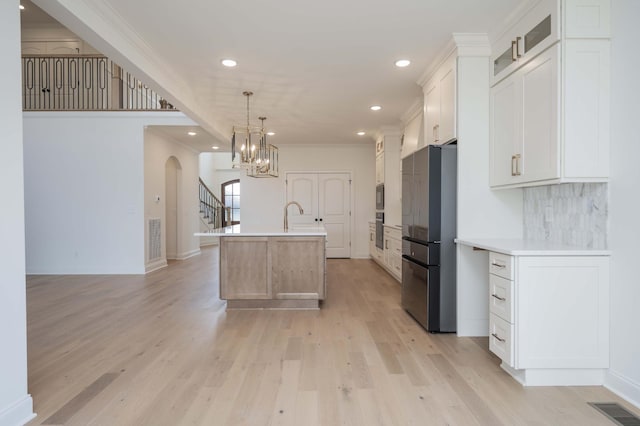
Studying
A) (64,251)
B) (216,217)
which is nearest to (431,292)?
(64,251)

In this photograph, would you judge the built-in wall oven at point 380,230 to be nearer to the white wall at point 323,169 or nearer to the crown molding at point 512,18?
the white wall at point 323,169

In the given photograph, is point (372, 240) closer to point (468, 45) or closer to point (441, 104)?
point (441, 104)

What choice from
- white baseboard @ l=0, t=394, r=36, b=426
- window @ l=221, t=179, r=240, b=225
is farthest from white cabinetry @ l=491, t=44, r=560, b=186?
window @ l=221, t=179, r=240, b=225

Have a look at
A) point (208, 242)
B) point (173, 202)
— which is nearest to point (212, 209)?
point (208, 242)

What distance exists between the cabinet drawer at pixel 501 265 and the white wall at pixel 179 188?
5656 mm

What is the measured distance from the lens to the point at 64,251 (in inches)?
Answer: 250

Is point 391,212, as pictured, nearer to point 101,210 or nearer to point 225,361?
point 225,361

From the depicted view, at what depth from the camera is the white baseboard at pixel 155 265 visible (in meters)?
6.51

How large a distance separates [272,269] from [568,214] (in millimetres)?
2870

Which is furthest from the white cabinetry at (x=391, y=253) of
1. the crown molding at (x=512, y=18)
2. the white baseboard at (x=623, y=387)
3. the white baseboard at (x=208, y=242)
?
the white baseboard at (x=208, y=242)

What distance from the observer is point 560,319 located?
2.39 m

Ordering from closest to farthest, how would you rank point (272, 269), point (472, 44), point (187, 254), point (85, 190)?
1. point (472, 44)
2. point (272, 269)
3. point (85, 190)
4. point (187, 254)

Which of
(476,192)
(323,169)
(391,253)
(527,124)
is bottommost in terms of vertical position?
(391,253)

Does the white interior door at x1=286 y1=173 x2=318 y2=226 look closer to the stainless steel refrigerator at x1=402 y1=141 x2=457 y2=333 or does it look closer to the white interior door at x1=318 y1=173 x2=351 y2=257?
the white interior door at x1=318 y1=173 x2=351 y2=257
